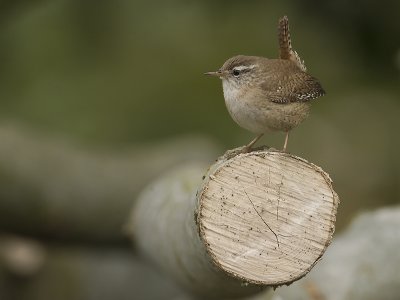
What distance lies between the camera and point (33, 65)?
464 inches

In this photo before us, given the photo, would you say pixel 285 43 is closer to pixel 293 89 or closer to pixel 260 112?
pixel 293 89

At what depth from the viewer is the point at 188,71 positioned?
11266 mm

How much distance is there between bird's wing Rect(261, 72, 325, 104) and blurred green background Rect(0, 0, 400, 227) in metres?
5.34

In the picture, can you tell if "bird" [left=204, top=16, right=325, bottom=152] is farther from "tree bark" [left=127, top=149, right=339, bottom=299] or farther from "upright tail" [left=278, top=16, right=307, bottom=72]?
"tree bark" [left=127, top=149, right=339, bottom=299]

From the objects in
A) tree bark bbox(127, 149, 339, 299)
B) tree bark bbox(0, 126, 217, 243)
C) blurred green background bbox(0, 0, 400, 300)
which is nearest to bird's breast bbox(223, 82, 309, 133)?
tree bark bbox(127, 149, 339, 299)

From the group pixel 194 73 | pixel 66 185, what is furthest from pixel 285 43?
pixel 194 73

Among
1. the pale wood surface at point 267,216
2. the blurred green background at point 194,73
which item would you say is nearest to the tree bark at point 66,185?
the blurred green background at point 194,73

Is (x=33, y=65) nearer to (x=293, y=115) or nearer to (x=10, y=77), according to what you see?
(x=10, y=77)

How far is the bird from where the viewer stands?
13.0ft

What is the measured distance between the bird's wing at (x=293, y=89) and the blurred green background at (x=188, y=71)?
5.34m

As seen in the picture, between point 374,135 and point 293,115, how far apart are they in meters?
6.56

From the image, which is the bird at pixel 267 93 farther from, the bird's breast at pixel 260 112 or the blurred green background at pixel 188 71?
the blurred green background at pixel 188 71

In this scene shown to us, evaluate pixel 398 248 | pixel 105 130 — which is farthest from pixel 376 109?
pixel 398 248

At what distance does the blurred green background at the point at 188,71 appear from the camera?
32.6ft
